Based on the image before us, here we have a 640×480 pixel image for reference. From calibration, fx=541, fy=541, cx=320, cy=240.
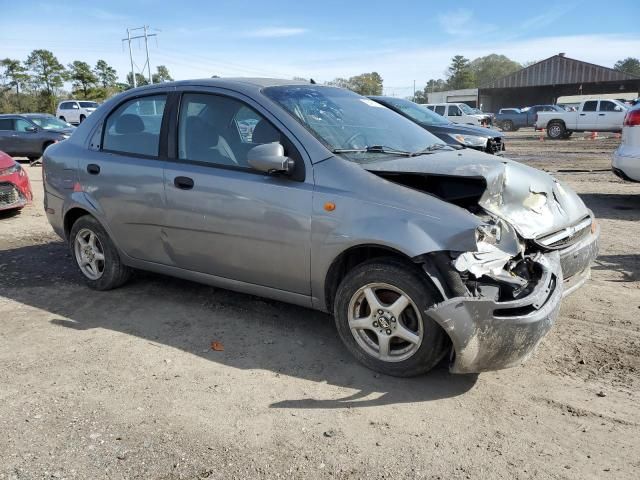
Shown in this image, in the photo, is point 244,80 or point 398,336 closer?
point 398,336

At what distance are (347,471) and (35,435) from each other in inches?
64.9

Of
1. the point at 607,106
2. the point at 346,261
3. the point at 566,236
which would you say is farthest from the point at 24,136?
the point at 607,106

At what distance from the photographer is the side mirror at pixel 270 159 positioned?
3.47 meters

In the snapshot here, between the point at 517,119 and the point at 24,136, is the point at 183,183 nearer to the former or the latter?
the point at 24,136

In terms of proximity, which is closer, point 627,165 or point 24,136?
point 627,165

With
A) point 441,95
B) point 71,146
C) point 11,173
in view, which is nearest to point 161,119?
point 71,146

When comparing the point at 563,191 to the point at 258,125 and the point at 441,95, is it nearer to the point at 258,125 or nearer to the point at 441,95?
the point at 258,125

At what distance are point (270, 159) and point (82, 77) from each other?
58.6 metres

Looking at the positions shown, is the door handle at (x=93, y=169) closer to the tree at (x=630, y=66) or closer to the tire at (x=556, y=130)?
the tire at (x=556, y=130)

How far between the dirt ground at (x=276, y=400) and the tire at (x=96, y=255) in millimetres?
239

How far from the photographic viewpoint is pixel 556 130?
27.7 m

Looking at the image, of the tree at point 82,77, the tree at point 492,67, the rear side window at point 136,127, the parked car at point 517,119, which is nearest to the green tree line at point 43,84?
the tree at point 82,77

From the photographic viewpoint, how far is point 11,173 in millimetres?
8406

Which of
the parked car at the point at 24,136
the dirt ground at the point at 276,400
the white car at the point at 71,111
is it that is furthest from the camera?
the white car at the point at 71,111
